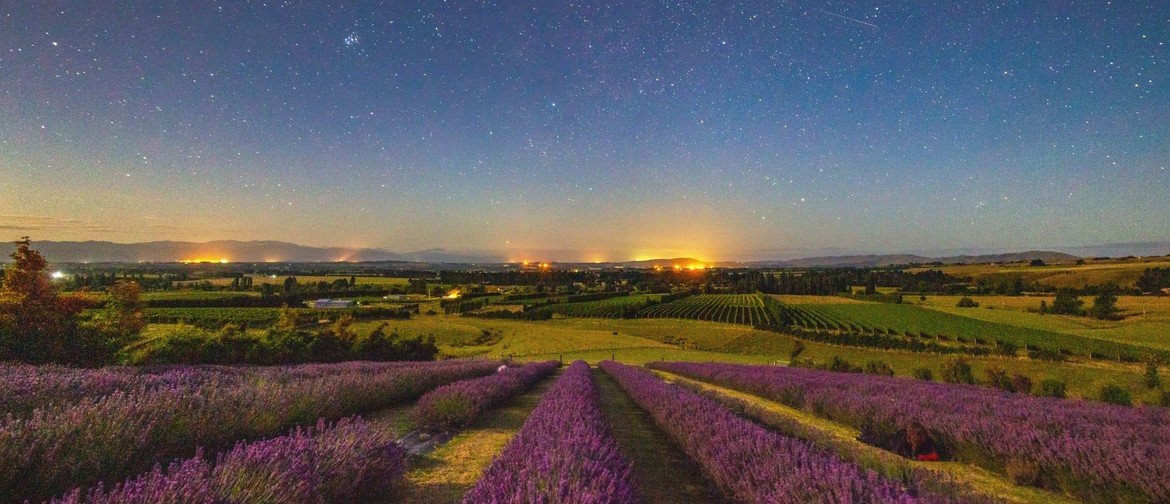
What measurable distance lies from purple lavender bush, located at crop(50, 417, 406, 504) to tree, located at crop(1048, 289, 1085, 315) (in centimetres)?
8369

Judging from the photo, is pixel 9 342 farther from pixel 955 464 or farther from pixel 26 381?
pixel 955 464

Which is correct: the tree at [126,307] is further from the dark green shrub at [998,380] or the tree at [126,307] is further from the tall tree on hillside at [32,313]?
the dark green shrub at [998,380]

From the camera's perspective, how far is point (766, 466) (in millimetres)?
3551

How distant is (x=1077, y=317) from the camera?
55250 mm

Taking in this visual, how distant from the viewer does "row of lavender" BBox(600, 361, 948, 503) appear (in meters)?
2.85

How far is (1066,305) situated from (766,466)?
8282 centimetres

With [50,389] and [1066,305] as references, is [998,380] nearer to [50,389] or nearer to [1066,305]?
[50,389]

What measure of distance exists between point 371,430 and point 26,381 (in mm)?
4938

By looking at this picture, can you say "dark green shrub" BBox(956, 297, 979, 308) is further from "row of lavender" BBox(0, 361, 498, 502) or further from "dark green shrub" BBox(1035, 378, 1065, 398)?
"row of lavender" BBox(0, 361, 498, 502)

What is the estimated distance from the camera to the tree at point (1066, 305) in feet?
189

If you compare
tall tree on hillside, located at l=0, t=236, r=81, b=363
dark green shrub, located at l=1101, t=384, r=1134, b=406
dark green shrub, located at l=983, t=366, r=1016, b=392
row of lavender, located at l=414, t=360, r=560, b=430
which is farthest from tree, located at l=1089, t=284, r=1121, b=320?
tall tree on hillside, located at l=0, t=236, r=81, b=363

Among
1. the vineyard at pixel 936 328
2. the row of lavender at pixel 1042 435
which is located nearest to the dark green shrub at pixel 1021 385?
the row of lavender at pixel 1042 435

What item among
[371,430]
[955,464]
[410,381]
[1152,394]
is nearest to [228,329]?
[410,381]

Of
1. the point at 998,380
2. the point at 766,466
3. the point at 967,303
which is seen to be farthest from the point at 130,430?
the point at 967,303
